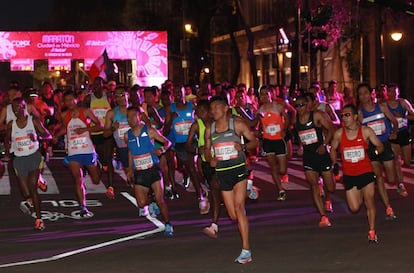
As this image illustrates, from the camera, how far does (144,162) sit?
1159 centimetres

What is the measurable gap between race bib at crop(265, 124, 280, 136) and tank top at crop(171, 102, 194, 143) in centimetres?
130

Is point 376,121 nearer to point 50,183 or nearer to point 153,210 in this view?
point 153,210

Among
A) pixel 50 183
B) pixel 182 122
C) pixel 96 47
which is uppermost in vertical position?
pixel 96 47

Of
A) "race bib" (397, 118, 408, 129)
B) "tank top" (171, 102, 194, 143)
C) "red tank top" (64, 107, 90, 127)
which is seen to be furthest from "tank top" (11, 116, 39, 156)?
"race bib" (397, 118, 408, 129)

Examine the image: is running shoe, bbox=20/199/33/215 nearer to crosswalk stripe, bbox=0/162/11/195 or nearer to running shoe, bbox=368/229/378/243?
crosswalk stripe, bbox=0/162/11/195

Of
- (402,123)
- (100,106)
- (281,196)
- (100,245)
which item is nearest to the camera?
(100,245)

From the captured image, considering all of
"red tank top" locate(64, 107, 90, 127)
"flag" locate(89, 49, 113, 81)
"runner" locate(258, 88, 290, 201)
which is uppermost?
"flag" locate(89, 49, 113, 81)

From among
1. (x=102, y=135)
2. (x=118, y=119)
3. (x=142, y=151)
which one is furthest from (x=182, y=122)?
(x=142, y=151)

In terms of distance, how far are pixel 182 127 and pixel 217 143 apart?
5.39 metres

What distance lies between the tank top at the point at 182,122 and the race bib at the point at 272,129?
1297 mm

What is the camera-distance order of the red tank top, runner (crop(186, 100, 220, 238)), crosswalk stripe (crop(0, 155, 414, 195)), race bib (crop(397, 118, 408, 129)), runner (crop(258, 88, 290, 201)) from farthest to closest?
crosswalk stripe (crop(0, 155, 414, 195)) → race bib (crop(397, 118, 408, 129)) → runner (crop(258, 88, 290, 201)) → the red tank top → runner (crop(186, 100, 220, 238))

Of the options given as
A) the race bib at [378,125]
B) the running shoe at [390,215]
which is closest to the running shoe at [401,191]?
the race bib at [378,125]

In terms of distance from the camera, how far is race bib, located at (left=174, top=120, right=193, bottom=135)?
15.2 meters

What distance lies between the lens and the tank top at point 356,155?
35.7 ft
